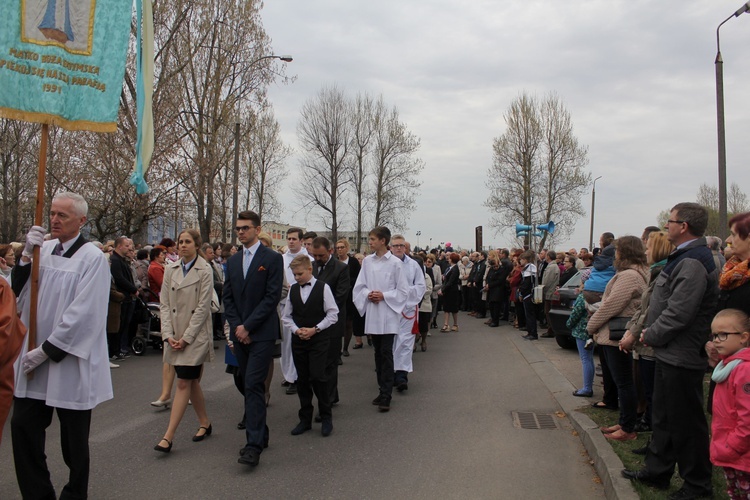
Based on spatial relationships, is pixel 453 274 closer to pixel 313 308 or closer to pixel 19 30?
pixel 313 308

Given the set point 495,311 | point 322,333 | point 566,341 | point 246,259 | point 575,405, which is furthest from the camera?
point 495,311

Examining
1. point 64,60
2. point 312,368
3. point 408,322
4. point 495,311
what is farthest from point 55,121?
point 495,311

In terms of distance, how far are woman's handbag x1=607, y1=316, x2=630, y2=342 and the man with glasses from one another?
1420 millimetres

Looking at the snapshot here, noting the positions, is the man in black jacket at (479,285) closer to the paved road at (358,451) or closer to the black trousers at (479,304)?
the black trousers at (479,304)

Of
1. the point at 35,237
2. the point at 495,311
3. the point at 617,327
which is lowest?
the point at 495,311

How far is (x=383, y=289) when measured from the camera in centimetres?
742

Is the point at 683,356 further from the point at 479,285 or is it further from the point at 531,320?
the point at 479,285

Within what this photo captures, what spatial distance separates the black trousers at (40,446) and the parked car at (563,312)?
29.1 ft

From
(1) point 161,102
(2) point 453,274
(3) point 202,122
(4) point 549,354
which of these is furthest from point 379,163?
(4) point 549,354

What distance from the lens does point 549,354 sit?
10.9 metres

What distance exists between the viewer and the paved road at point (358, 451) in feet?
14.8

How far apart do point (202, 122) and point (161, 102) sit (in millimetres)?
5369

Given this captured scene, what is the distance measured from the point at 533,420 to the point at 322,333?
262 cm

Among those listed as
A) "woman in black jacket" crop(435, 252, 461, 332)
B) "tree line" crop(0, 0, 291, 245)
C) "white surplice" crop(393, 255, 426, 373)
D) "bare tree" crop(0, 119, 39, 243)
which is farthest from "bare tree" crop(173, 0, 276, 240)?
"white surplice" crop(393, 255, 426, 373)
